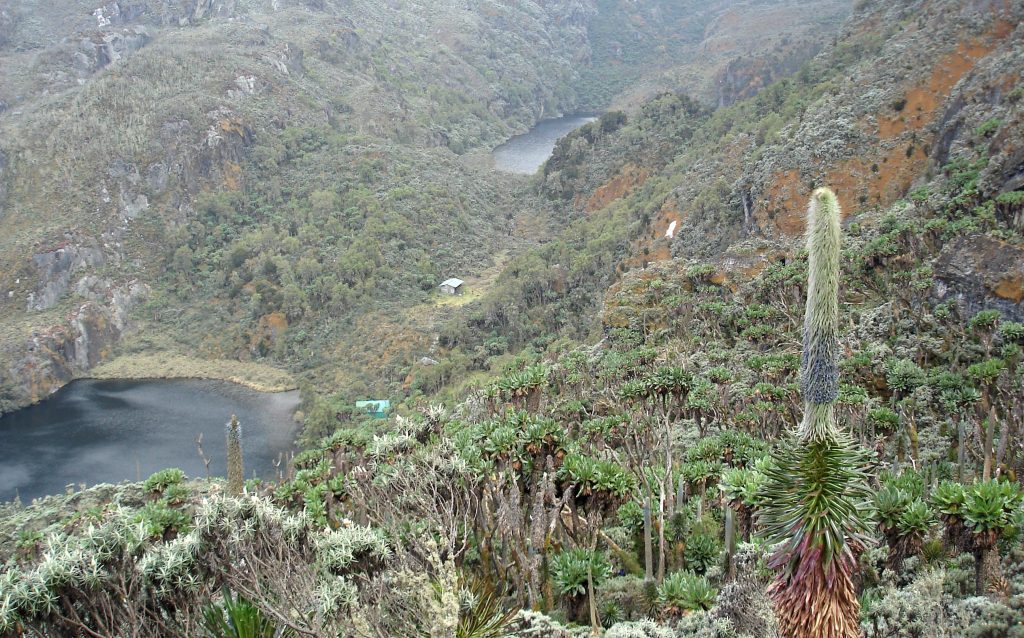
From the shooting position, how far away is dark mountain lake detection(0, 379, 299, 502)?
4847 centimetres

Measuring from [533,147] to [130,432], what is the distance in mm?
89338

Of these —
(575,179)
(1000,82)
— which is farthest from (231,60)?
(1000,82)

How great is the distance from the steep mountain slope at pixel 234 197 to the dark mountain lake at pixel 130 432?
11.6 feet

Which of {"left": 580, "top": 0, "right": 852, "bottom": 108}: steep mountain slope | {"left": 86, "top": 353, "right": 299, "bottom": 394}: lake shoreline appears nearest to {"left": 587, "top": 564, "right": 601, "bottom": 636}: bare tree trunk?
{"left": 86, "top": 353, "right": 299, "bottom": 394}: lake shoreline

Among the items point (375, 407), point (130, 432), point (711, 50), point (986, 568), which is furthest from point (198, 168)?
point (711, 50)

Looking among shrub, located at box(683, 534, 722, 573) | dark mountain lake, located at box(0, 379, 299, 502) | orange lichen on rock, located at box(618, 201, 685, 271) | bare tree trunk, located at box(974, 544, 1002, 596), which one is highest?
bare tree trunk, located at box(974, 544, 1002, 596)

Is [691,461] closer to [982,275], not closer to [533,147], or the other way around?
[982,275]

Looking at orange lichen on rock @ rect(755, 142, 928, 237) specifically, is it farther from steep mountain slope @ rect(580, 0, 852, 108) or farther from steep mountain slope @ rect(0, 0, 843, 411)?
steep mountain slope @ rect(580, 0, 852, 108)

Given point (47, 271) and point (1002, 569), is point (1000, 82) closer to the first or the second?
point (1002, 569)

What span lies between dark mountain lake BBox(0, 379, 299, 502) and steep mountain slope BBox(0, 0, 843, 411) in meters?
3.53

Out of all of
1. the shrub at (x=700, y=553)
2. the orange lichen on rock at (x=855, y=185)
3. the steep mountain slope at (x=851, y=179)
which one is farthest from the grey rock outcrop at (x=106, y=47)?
the shrub at (x=700, y=553)

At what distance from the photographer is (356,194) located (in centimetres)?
8300

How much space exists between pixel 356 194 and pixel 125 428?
1499 inches

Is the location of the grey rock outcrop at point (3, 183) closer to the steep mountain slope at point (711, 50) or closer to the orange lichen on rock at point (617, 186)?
the orange lichen on rock at point (617, 186)
